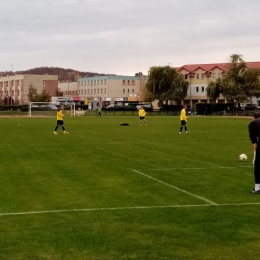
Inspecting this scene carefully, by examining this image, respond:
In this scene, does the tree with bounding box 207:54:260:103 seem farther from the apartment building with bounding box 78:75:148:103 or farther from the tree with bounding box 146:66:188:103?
the apartment building with bounding box 78:75:148:103

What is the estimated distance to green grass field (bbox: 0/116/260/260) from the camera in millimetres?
7406

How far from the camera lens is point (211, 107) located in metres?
90.8

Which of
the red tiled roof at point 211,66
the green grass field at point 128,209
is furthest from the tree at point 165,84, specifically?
the green grass field at point 128,209

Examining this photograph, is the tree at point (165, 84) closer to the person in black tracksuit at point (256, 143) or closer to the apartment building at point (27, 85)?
the apartment building at point (27, 85)

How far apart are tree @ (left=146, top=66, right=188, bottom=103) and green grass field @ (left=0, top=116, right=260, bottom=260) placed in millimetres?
89082

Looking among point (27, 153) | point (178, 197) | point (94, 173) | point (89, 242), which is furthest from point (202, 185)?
point (27, 153)

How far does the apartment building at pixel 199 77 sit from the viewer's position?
114 meters

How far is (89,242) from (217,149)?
52.7 ft

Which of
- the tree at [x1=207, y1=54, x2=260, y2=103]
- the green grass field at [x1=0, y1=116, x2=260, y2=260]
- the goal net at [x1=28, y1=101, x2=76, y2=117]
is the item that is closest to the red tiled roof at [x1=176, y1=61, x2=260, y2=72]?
the tree at [x1=207, y1=54, x2=260, y2=103]

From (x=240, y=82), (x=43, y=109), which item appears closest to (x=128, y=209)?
(x=43, y=109)

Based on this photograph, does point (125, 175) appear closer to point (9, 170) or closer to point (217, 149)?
point (9, 170)

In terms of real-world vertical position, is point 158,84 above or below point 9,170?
above

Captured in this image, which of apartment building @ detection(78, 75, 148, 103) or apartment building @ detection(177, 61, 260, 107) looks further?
apartment building @ detection(78, 75, 148, 103)

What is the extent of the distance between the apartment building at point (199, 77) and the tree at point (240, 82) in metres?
21.1
